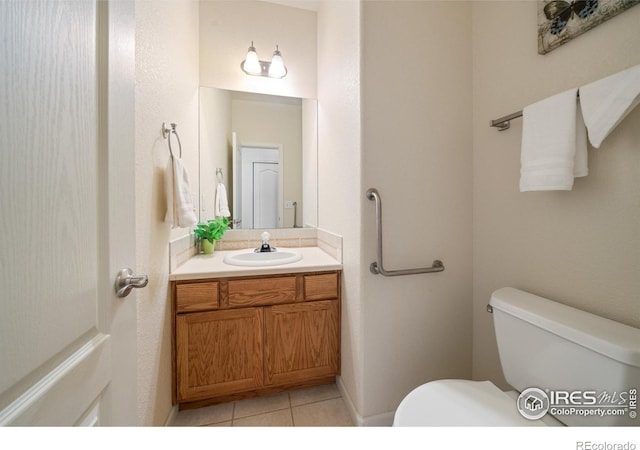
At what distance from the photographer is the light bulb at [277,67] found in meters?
1.83

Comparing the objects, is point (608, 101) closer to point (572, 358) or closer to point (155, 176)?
point (572, 358)

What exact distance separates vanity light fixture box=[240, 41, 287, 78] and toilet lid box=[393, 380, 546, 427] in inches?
85.1

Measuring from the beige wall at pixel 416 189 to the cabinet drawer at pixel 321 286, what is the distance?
30cm

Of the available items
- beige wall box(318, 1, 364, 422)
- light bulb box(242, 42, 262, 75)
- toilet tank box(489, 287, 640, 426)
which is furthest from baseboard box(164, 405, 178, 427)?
light bulb box(242, 42, 262, 75)

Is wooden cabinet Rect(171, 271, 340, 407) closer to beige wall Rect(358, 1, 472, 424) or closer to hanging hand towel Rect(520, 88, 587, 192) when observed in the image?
beige wall Rect(358, 1, 472, 424)

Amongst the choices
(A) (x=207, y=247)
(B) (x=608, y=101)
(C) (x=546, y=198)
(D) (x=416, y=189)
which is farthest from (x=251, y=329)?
(B) (x=608, y=101)

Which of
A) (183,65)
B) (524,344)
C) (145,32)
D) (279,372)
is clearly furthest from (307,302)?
(183,65)

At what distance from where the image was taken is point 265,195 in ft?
6.38

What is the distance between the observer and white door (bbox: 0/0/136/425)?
1.09ft

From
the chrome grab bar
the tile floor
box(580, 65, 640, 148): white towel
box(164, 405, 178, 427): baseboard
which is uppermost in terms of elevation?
box(580, 65, 640, 148): white towel

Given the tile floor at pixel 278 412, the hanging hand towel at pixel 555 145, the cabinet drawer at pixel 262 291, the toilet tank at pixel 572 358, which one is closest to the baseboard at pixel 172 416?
the tile floor at pixel 278 412

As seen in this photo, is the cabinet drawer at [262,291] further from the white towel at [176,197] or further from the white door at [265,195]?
the white door at [265,195]

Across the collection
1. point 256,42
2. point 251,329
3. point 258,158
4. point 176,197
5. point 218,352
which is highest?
point 256,42

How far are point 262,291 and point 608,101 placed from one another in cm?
153
